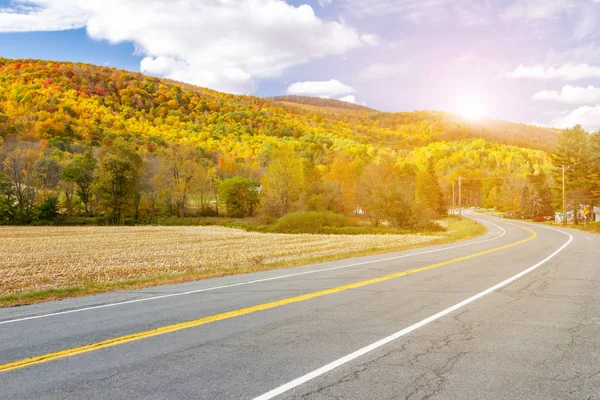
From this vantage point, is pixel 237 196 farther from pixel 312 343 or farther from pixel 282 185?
pixel 312 343

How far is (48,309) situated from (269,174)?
151 ft

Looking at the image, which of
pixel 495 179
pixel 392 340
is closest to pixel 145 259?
pixel 392 340

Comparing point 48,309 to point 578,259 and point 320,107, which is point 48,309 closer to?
point 578,259

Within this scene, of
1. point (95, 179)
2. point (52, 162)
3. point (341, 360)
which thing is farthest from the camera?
point (52, 162)

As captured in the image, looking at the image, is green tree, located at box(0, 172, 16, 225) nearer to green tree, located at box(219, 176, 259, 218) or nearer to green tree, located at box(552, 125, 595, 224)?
green tree, located at box(219, 176, 259, 218)

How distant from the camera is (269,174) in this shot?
177 ft

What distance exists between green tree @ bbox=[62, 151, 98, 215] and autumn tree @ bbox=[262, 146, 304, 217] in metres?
23.8

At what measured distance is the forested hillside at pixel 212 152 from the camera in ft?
175

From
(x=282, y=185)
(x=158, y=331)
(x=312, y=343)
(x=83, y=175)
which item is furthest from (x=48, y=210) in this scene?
(x=312, y=343)

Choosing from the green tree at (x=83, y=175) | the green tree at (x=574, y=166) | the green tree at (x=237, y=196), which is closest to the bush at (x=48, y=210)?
the green tree at (x=83, y=175)

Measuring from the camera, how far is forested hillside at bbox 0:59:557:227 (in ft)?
175

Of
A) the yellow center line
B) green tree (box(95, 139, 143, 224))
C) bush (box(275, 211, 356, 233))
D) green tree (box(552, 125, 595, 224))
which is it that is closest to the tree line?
green tree (box(95, 139, 143, 224))

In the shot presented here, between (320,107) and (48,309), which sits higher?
(320,107)

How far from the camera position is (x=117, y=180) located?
52.9 meters
